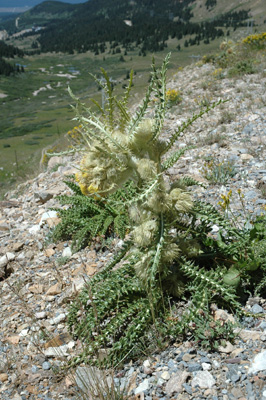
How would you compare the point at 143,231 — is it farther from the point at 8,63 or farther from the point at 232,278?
the point at 8,63

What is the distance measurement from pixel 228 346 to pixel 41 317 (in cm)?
205

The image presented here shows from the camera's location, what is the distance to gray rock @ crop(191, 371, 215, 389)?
240 centimetres

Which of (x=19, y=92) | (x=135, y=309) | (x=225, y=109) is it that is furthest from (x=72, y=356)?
(x=19, y=92)

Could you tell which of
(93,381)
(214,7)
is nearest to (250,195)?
(93,381)

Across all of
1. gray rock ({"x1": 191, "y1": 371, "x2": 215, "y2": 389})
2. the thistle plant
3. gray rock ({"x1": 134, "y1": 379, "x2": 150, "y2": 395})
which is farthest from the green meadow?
gray rock ({"x1": 191, "y1": 371, "x2": 215, "y2": 389})

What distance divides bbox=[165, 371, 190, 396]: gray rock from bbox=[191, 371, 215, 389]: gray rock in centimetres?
7

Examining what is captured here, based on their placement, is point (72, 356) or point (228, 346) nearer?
point (228, 346)

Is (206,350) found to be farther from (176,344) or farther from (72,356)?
(72,356)

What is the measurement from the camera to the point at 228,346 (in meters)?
2.62

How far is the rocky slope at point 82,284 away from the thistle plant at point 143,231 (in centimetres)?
25

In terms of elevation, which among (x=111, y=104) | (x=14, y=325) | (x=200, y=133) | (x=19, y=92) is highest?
(x=19, y=92)

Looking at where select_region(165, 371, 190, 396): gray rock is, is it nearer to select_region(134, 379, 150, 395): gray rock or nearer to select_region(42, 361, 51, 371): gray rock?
select_region(134, 379, 150, 395): gray rock

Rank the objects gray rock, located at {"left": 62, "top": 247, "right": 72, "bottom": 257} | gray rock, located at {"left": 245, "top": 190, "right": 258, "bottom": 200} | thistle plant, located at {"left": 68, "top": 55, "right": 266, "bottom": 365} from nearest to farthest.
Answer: thistle plant, located at {"left": 68, "top": 55, "right": 266, "bottom": 365}, gray rock, located at {"left": 245, "top": 190, "right": 258, "bottom": 200}, gray rock, located at {"left": 62, "top": 247, "right": 72, "bottom": 257}

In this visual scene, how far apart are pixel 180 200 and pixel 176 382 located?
1.38 metres
